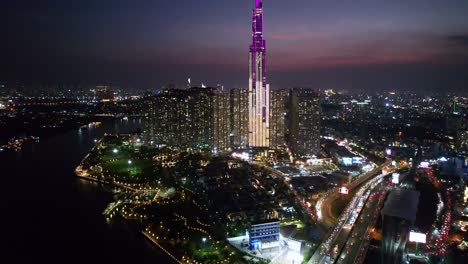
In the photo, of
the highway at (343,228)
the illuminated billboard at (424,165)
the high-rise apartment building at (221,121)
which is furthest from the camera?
the high-rise apartment building at (221,121)

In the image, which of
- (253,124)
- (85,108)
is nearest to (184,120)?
(253,124)

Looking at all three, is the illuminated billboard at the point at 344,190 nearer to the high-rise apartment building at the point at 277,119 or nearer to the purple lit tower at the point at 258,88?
the high-rise apartment building at the point at 277,119

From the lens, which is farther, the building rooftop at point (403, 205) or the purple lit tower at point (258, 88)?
the purple lit tower at point (258, 88)

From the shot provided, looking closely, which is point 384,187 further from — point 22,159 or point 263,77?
point 22,159

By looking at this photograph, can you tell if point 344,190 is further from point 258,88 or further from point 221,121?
point 221,121

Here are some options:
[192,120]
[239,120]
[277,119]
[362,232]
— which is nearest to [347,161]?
[277,119]

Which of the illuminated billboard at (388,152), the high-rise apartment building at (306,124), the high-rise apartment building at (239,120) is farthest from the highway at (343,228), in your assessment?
the high-rise apartment building at (239,120)

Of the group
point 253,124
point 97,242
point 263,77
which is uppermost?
point 263,77

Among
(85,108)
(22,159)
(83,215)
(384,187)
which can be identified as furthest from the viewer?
(85,108)
